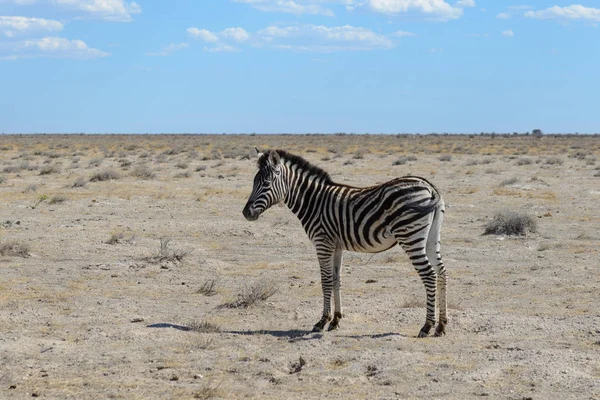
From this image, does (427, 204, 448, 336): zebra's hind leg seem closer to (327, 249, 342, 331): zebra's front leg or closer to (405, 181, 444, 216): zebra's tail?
(405, 181, 444, 216): zebra's tail

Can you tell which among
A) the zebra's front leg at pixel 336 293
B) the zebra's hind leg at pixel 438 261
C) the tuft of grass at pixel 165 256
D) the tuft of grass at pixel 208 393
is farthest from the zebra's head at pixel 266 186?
the tuft of grass at pixel 165 256

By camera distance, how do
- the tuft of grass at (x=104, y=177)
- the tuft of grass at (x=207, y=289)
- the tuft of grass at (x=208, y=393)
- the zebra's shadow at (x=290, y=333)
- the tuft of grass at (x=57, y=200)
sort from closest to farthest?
the tuft of grass at (x=208, y=393) → the zebra's shadow at (x=290, y=333) → the tuft of grass at (x=207, y=289) → the tuft of grass at (x=57, y=200) → the tuft of grass at (x=104, y=177)

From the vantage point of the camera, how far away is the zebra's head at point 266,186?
9898 mm

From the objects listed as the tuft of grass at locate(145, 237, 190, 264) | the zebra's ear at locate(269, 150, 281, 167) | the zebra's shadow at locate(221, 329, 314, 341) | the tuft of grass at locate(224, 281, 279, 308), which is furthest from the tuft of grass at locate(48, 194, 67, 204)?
the zebra's shadow at locate(221, 329, 314, 341)

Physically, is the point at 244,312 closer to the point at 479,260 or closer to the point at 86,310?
the point at 86,310

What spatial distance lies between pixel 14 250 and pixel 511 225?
9689 mm

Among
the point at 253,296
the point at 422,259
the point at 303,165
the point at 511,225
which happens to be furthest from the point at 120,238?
the point at 422,259

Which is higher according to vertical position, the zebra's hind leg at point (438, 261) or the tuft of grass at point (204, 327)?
the zebra's hind leg at point (438, 261)

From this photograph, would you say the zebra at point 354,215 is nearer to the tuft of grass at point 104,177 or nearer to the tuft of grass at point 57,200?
the tuft of grass at point 57,200

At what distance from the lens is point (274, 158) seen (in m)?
9.98

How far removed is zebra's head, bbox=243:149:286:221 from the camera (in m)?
9.90

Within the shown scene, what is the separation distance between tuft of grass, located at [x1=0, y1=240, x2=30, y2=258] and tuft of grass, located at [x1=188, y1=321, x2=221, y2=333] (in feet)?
19.2

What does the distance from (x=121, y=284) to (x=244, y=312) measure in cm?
262

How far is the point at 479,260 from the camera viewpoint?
587 inches
